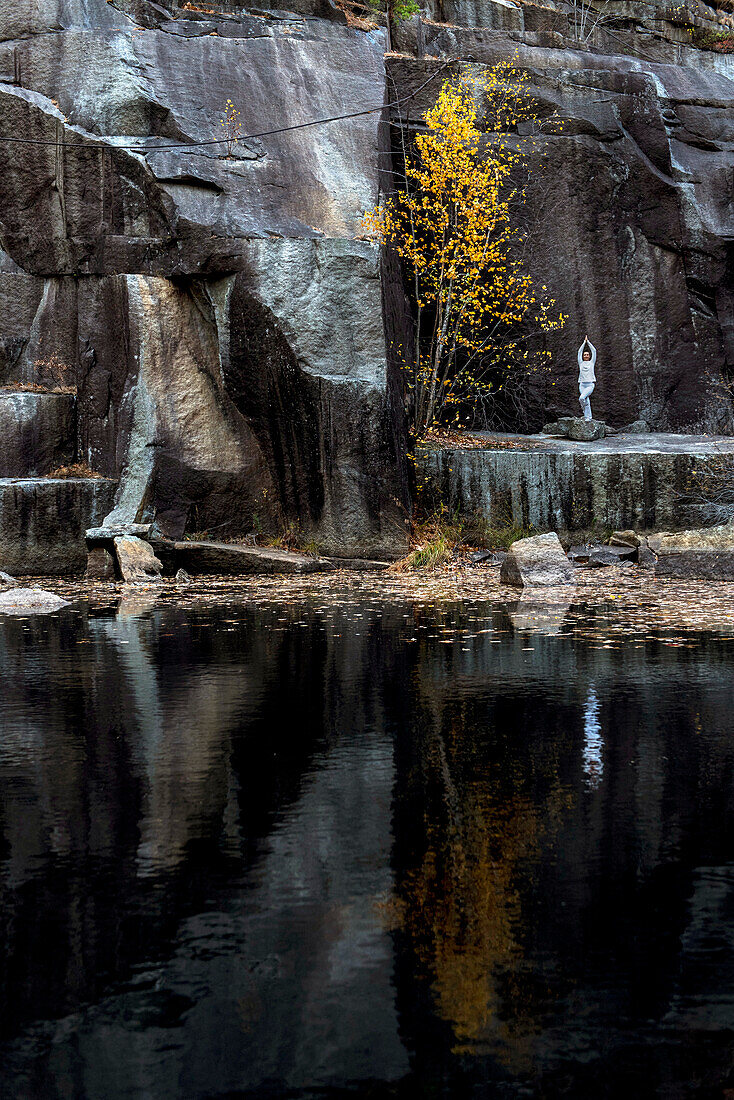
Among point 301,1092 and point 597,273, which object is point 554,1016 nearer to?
point 301,1092

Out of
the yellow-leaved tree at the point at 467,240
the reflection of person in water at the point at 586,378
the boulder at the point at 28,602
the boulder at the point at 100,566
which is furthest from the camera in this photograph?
the reflection of person in water at the point at 586,378

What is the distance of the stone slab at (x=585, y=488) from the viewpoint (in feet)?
52.7

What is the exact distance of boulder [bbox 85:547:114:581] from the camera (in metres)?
14.2

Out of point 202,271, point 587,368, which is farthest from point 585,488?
point 202,271

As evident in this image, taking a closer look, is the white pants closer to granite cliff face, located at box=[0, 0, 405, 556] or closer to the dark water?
granite cliff face, located at box=[0, 0, 405, 556]

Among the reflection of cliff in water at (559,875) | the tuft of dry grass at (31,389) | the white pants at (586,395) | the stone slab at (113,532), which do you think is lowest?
the reflection of cliff in water at (559,875)

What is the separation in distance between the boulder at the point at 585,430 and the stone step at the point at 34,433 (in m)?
8.89

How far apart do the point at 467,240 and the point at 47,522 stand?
8901 millimetres

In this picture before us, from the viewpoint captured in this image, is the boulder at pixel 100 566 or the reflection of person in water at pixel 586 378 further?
the reflection of person in water at pixel 586 378

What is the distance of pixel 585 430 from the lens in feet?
60.2

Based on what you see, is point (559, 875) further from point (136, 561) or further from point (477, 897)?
point (136, 561)

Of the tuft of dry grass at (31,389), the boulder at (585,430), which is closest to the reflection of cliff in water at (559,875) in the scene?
the boulder at (585,430)

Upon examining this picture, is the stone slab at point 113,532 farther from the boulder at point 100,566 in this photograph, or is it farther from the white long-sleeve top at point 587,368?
the white long-sleeve top at point 587,368

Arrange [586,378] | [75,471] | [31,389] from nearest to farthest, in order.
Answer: [75,471] → [31,389] → [586,378]
